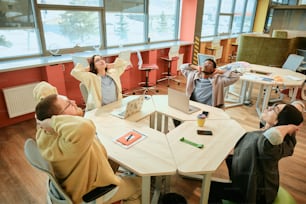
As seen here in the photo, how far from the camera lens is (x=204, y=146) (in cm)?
170

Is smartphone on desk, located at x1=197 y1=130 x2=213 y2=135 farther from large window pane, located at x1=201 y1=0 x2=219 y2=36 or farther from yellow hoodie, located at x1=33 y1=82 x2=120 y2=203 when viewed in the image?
large window pane, located at x1=201 y1=0 x2=219 y2=36

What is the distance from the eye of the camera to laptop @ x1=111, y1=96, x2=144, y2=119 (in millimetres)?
2090

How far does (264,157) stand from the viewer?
1.47m

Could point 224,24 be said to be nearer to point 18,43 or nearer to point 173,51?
point 173,51

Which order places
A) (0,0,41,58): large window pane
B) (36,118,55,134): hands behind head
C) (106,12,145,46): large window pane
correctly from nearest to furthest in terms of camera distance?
(36,118,55,134): hands behind head < (0,0,41,58): large window pane < (106,12,145,46): large window pane

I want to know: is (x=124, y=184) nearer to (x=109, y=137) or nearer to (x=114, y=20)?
(x=109, y=137)

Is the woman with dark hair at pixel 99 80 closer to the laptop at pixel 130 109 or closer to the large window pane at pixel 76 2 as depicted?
the laptop at pixel 130 109

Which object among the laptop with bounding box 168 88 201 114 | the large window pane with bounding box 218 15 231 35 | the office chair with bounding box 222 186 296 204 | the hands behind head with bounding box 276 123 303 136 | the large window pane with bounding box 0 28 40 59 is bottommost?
the office chair with bounding box 222 186 296 204

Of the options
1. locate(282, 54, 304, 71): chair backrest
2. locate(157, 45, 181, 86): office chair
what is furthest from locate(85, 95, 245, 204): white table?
locate(282, 54, 304, 71): chair backrest

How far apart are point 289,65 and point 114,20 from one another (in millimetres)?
3996

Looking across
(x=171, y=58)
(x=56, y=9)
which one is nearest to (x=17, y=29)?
(x=56, y=9)

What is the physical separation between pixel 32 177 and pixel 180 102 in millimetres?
1795

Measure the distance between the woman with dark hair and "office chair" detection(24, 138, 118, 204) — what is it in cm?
115

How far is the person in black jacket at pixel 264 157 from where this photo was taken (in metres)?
1.43
